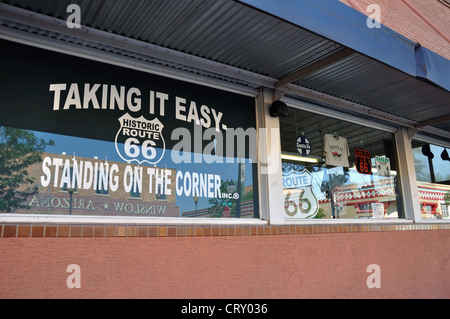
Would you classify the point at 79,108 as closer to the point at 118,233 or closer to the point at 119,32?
the point at 119,32

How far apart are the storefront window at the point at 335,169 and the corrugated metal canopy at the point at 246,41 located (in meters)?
0.68

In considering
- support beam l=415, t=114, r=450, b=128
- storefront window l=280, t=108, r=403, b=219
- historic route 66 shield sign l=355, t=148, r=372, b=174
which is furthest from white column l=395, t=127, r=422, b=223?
historic route 66 shield sign l=355, t=148, r=372, b=174

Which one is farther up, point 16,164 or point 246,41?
point 246,41

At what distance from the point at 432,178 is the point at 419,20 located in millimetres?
3783

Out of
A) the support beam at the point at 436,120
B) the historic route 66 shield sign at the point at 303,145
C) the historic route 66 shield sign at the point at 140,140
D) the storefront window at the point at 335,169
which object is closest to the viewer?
the historic route 66 shield sign at the point at 140,140

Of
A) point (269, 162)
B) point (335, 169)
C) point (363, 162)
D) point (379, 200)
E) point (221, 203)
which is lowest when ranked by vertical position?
point (221, 203)

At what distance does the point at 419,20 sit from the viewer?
8719 mm

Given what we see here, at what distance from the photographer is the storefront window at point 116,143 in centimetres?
355

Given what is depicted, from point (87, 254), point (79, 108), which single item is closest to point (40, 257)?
point (87, 254)

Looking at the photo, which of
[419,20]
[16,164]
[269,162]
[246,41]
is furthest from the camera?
[419,20]

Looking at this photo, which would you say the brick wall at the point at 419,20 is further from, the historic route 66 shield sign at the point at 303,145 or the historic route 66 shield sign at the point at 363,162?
the historic route 66 shield sign at the point at 303,145

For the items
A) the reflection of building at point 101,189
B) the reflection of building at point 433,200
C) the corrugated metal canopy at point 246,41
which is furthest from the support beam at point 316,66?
the reflection of building at point 433,200

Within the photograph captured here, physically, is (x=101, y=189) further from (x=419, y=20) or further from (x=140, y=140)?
(x=419, y=20)

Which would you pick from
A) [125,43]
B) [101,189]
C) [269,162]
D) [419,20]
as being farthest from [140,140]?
[419,20]
